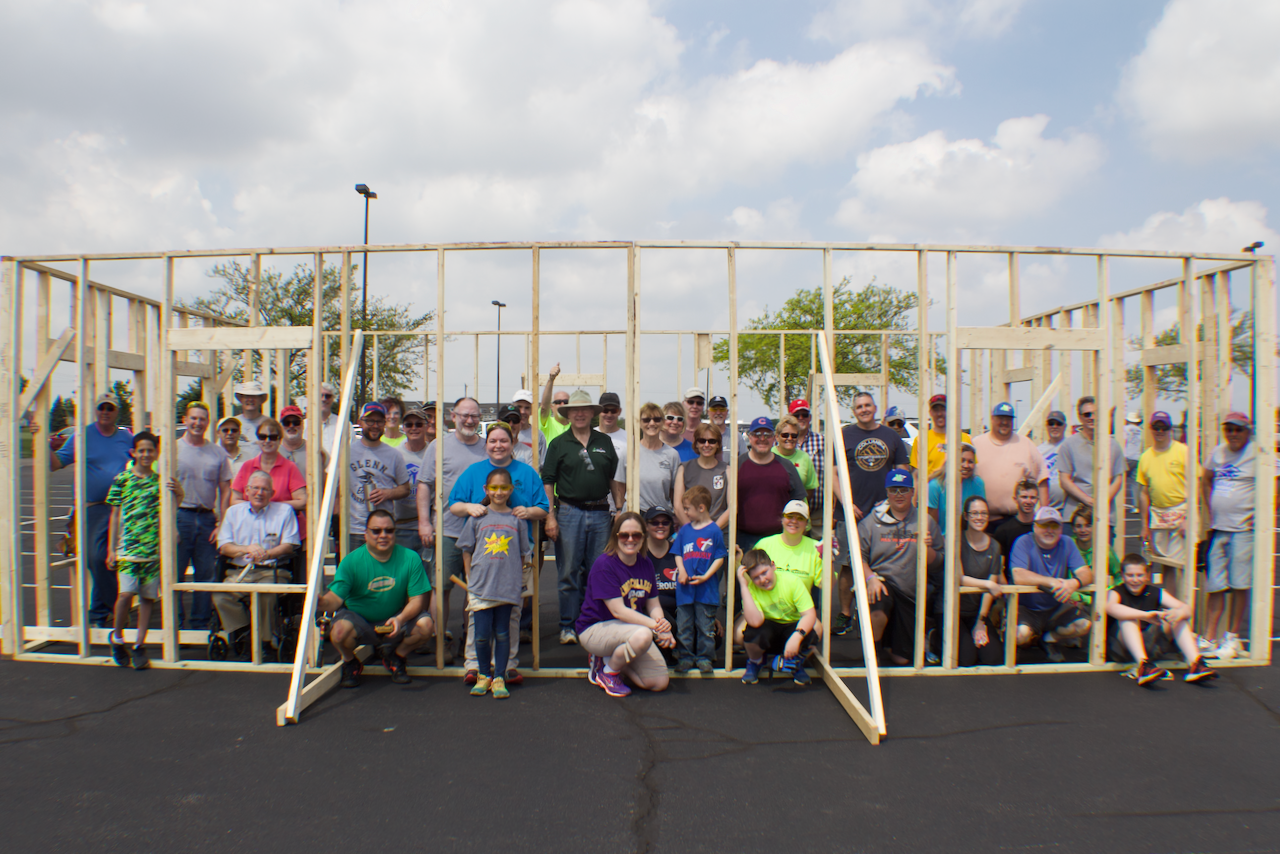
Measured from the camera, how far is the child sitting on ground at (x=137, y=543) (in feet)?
17.2

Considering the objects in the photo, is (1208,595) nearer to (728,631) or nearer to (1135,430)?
(728,631)

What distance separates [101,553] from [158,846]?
3582 millimetres

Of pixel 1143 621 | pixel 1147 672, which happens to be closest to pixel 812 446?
pixel 1143 621

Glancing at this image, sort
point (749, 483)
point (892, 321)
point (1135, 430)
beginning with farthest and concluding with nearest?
point (892, 321) → point (1135, 430) → point (749, 483)

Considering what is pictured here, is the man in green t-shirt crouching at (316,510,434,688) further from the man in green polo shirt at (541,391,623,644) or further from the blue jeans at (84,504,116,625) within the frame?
the blue jeans at (84,504,116,625)

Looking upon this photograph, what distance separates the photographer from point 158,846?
297 cm

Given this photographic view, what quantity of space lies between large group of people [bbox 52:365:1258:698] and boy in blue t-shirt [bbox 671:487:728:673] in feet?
0.05

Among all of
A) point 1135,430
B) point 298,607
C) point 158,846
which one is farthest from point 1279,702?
point 1135,430

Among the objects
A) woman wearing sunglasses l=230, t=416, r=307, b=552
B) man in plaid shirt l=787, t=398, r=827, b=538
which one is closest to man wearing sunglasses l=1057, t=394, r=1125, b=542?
man in plaid shirt l=787, t=398, r=827, b=538

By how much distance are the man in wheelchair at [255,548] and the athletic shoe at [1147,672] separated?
6.15m

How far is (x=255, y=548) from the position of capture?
530 centimetres

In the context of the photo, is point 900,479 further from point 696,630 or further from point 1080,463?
point 1080,463

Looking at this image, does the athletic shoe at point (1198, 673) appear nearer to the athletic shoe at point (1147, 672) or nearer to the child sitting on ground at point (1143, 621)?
the child sitting on ground at point (1143, 621)

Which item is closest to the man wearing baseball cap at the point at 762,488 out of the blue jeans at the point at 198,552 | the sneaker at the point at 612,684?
the sneaker at the point at 612,684
